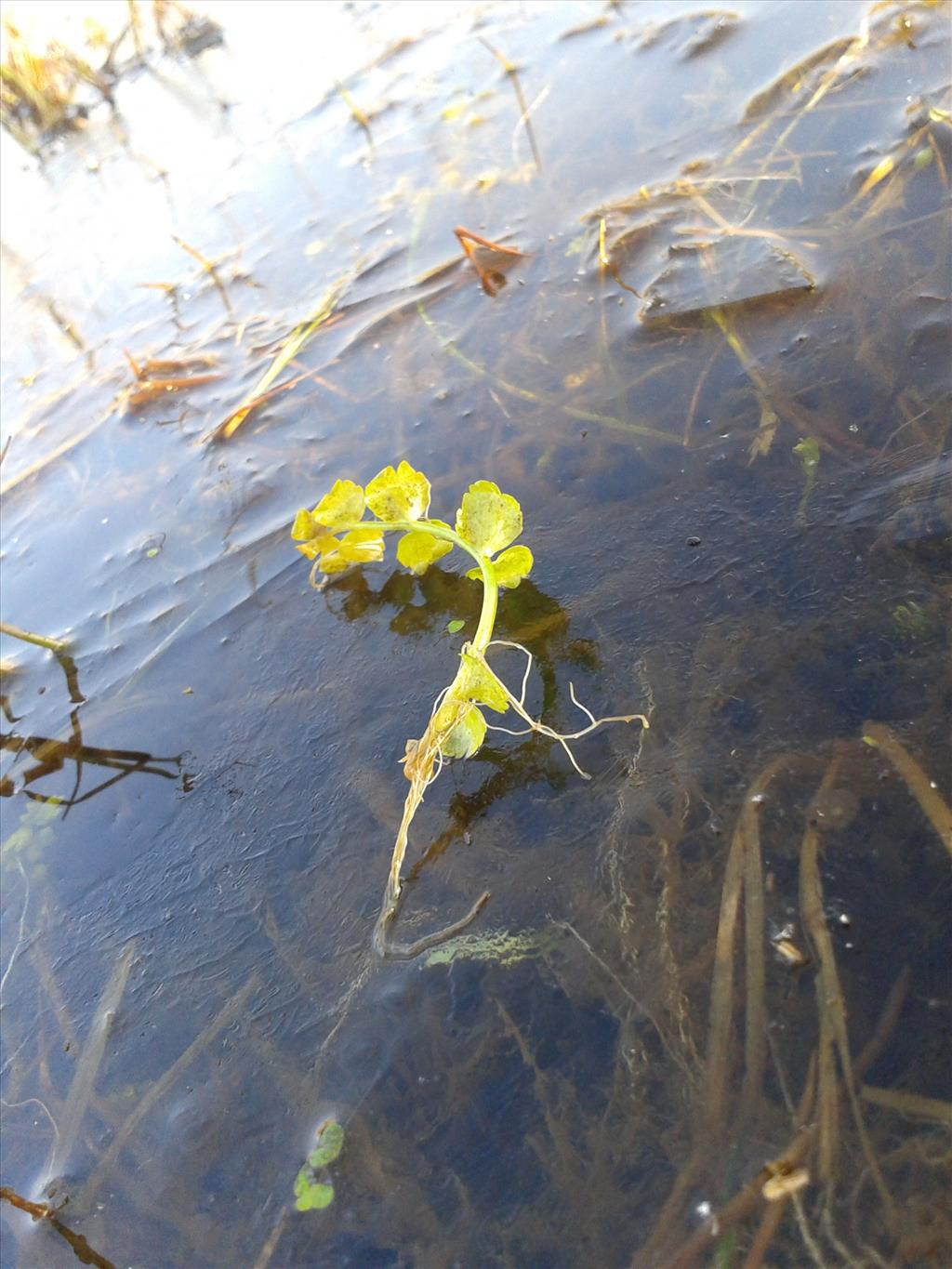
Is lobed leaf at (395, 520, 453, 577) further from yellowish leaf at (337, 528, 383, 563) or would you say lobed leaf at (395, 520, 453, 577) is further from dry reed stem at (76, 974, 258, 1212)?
dry reed stem at (76, 974, 258, 1212)

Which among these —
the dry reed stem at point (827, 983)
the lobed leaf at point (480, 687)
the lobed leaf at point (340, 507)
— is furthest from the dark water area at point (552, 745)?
the lobed leaf at point (340, 507)

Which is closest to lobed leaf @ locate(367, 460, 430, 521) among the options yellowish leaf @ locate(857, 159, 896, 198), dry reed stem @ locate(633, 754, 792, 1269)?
dry reed stem @ locate(633, 754, 792, 1269)

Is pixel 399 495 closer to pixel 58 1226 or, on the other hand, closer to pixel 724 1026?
pixel 724 1026

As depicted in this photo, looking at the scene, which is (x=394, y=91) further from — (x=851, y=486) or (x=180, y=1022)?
(x=180, y=1022)

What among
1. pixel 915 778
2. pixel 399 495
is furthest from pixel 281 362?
pixel 915 778

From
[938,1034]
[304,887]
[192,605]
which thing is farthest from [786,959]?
[192,605]

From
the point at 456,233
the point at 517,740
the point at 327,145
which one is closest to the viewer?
the point at 517,740

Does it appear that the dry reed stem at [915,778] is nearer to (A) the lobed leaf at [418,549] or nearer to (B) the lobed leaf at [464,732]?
(B) the lobed leaf at [464,732]
